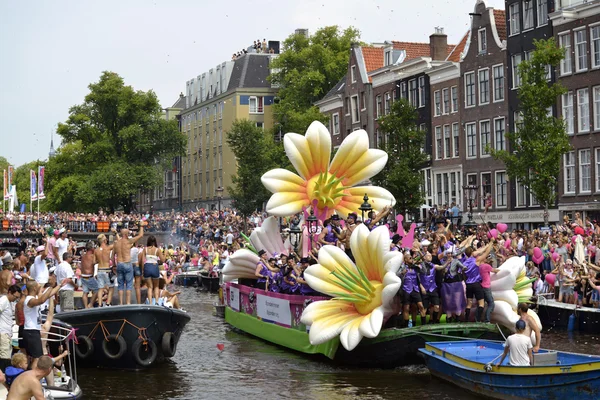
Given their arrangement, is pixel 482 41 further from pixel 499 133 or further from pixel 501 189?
pixel 501 189

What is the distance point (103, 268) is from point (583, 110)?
2835cm

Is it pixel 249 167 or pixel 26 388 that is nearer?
pixel 26 388

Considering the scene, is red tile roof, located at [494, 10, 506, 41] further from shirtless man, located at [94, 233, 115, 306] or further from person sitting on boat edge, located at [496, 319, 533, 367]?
person sitting on boat edge, located at [496, 319, 533, 367]

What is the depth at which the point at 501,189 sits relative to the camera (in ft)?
170

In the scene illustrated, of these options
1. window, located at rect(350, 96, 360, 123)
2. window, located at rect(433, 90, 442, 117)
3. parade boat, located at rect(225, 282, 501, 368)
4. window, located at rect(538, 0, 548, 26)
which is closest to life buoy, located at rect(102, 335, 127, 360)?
parade boat, located at rect(225, 282, 501, 368)

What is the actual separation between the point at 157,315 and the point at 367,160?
7.48 metres

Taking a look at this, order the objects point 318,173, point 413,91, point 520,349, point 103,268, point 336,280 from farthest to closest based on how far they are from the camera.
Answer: point 413,91
point 318,173
point 103,268
point 336,280
point 520,349

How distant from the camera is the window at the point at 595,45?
44.2 metres

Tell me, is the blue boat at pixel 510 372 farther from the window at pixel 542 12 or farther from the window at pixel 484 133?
the window at pixel 484 133

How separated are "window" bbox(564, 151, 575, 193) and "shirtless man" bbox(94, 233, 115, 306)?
27852mm

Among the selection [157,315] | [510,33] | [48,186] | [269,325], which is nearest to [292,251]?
[269,325]

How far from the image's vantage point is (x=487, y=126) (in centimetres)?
5266

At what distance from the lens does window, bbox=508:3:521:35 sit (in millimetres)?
49844

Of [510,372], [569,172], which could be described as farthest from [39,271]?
[569,172]
